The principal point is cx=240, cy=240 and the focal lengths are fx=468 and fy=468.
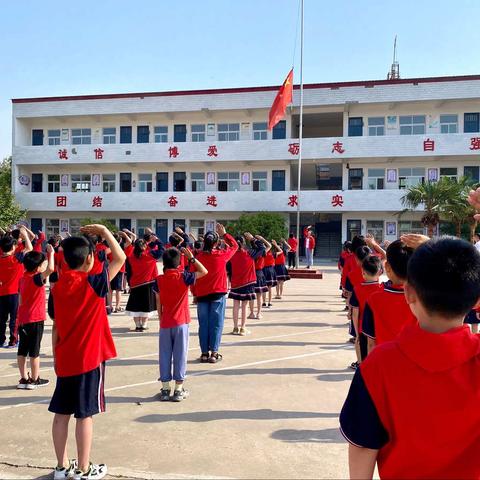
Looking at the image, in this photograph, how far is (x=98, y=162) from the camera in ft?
99.9

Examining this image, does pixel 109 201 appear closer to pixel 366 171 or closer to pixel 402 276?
pixel 366 171

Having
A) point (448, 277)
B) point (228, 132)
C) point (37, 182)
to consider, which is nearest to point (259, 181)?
point (228, 132)

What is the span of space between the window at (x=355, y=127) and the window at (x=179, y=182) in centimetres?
1068

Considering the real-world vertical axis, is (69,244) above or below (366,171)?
below

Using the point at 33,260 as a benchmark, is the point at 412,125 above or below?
above

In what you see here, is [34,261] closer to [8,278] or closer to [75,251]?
[8,278]

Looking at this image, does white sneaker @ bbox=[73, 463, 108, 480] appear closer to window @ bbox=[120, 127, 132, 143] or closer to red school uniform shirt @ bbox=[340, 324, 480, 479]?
red school uniform shirt @ bbox=[340, 324, 480, 479]

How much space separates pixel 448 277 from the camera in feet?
4.33

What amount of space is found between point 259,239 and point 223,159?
20.6 m

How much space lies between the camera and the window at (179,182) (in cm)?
3031

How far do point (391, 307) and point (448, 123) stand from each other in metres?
27.3

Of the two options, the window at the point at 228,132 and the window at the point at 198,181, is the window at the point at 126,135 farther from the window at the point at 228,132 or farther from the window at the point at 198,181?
the window at the point at 228,132

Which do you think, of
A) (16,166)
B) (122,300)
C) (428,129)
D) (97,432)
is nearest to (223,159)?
(428,129)

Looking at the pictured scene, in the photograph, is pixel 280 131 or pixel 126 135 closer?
pixel 280 131
